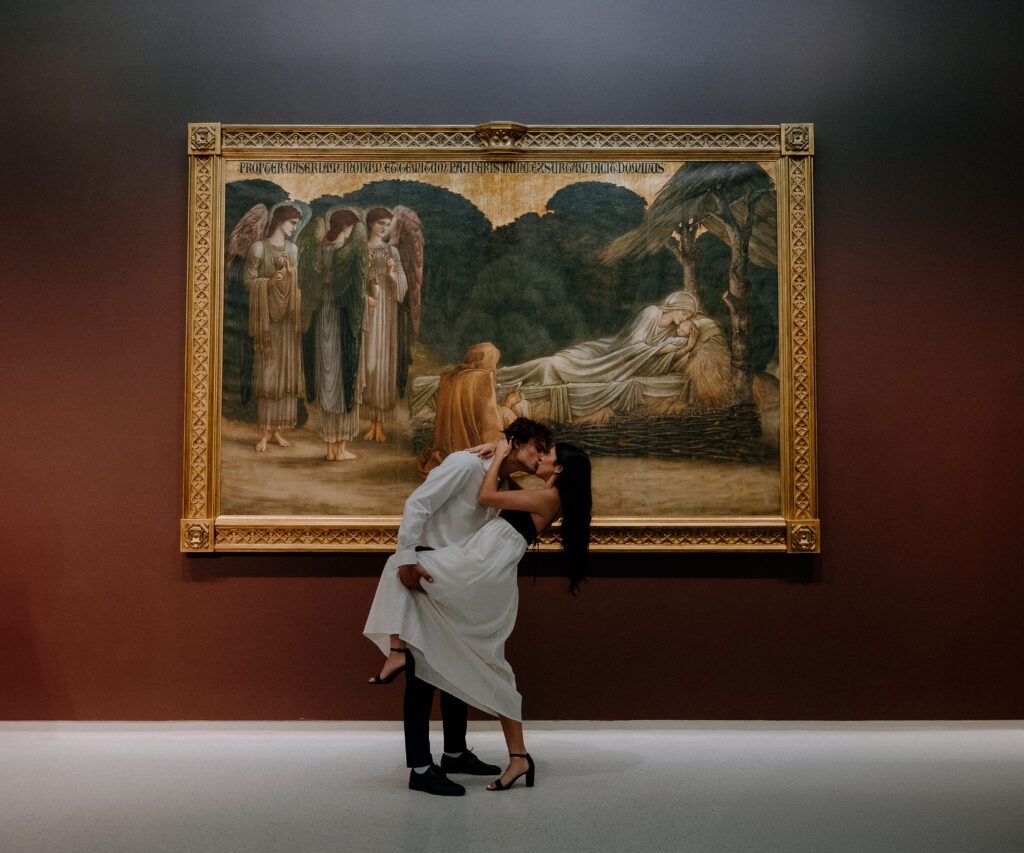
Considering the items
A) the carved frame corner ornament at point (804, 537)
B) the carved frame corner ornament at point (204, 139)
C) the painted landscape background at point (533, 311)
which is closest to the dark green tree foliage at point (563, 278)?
the painted landscape background at point (533, 311)

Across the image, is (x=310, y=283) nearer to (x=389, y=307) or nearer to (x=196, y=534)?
(x=389, y=307)

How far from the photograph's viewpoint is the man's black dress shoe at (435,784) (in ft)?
12.6

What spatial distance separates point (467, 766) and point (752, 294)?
2.75 metres

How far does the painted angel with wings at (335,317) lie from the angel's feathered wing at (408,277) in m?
0.19

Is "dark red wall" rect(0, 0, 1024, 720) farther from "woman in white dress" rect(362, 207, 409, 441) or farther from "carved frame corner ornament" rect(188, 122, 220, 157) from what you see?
"woman in white dress" rect(362, 207, 409, 441)

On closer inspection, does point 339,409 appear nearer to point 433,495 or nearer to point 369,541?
point 369,541

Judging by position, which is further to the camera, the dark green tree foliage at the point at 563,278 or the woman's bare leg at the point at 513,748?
the dark green tree foliage at the point at 563,278

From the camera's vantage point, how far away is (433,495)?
3.92m

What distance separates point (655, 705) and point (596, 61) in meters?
3.40

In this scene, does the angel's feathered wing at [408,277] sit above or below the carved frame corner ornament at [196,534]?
above

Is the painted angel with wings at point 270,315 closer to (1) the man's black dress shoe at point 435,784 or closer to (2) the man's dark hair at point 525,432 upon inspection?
(2) the man's dark hair at point 525,432

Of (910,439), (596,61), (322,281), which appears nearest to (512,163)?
(596,61)

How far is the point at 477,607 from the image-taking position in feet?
12.9

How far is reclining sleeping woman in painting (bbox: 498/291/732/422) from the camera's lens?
5027 mm
